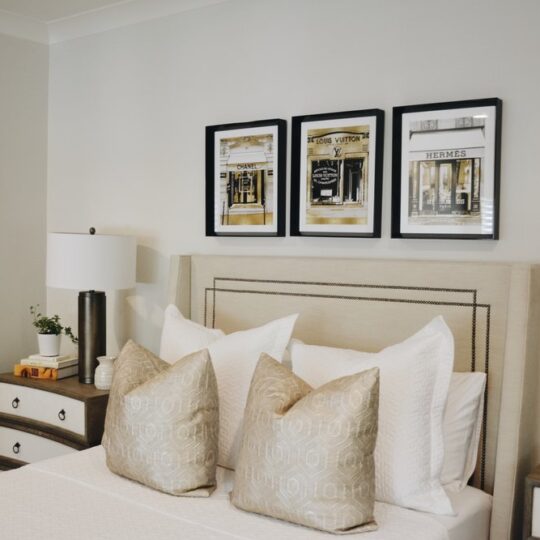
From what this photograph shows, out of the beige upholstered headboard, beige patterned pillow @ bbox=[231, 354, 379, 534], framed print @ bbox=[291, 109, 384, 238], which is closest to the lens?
beige patterned pillow @ bbox=[231, 354, 379, 534]

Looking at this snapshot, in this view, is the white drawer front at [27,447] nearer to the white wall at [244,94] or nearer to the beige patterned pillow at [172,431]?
the white wall at [244,94]

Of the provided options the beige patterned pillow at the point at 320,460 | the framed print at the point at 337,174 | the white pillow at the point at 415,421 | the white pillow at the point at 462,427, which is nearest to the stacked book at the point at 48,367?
the framed print at the point at 337,174

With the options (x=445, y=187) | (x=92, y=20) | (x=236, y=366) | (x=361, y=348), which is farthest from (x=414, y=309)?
(x=92, y=20)

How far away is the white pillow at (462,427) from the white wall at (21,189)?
2457mm

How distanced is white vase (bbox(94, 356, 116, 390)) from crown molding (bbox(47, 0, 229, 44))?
1643 mm

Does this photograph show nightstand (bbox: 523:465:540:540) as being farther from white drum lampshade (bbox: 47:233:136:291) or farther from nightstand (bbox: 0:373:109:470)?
white drum lampshade (bbox: 47:233:136:291)

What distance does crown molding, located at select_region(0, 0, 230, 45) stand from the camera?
11.4ft

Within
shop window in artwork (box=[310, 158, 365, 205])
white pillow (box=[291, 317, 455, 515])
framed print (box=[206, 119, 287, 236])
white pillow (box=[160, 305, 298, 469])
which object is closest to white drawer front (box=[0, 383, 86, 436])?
white pillow (box=[160, 305, 298, 469])

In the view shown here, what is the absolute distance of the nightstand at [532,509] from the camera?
7.25 feet

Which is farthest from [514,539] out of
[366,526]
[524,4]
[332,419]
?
[524,4]

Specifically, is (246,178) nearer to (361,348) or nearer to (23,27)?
(361,348)

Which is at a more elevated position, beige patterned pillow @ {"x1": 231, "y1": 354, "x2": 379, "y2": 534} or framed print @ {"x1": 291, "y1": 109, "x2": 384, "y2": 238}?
framed print @ {"x1": 291, "y1": 109, "x2": 384, "y2": 238}

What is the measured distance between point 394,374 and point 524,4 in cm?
→ 134

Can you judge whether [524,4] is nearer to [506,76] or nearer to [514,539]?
[506,76]
